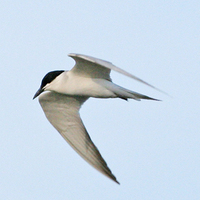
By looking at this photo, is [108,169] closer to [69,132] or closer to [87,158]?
[87,158]

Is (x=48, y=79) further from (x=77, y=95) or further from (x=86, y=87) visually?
(x=86, y=87)

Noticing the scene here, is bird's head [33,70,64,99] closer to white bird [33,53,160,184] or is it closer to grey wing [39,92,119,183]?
white bird [33,53,160,184]

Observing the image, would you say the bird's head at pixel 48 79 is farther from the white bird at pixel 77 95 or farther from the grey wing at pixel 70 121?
the grey wing at pixel 70 121

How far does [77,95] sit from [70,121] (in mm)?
942

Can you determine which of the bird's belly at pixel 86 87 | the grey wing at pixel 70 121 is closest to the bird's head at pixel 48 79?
the bird's belly at pixel 86 87

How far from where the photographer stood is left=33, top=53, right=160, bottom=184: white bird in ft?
37.7

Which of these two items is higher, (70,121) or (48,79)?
(48,79)

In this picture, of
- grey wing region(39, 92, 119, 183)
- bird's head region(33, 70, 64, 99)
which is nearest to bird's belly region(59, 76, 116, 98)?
bird's head region(33, 70, 64, 99)

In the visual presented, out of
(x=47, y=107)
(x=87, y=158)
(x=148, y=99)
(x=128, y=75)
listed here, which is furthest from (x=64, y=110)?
(x=128, y=75)

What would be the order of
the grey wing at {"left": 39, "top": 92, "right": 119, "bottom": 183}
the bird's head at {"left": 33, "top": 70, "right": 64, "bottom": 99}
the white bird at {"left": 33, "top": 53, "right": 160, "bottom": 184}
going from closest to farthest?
1. the white bird at {"left": 33, "top": 53, "right": 160, "bottom": 184}
2. the bird's head at {"left": 33, "top": 70, "right": 64, "bottom": 99}
3. the grey wing at {"left": 39, "top": 92, "right": 119, "bottom": 183}

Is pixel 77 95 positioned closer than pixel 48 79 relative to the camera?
No

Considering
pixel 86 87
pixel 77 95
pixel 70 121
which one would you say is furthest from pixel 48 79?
pixel 70 121

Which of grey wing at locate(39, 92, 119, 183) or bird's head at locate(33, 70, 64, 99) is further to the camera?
grey wing at locate(39, 92, 119, 183)

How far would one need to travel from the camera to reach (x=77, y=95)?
40.5ft
